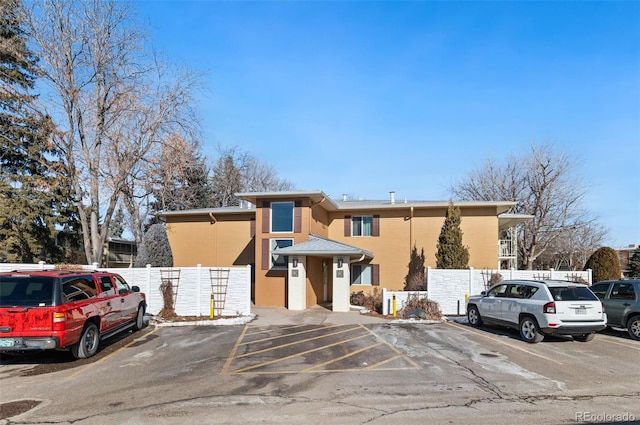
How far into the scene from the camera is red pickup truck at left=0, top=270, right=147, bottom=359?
8.10 m

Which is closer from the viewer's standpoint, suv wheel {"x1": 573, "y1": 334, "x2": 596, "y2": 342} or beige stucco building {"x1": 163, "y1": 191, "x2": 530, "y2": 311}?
suv wheel {"x1": 573, "y1": 334, "x2": 596, "y2": 342}

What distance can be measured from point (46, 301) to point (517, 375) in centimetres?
931

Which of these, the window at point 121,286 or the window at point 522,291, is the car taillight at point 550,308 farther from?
the window at point 121,286

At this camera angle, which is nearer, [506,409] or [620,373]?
[506,409]

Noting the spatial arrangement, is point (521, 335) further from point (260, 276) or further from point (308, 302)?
point (260, 276)

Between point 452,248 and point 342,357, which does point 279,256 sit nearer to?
point 452,248

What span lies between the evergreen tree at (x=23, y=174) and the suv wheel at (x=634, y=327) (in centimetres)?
2445

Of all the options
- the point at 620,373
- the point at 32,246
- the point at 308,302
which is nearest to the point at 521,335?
the point at 620,373

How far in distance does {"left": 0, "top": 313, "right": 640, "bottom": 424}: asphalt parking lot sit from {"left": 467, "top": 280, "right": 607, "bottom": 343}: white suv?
43 cm

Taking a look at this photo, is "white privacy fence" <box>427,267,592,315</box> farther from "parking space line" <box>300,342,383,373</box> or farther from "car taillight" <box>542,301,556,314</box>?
"parking space line" <box>300,342,383,373</box>

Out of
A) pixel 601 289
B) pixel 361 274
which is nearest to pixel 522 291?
pixel 601 289

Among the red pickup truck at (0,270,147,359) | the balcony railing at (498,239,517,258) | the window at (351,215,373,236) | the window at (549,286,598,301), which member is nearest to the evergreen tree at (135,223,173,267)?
the window at (351,215,373,236)

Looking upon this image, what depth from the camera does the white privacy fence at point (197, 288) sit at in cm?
1550

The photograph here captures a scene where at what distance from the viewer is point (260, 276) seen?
1983 centimetres
